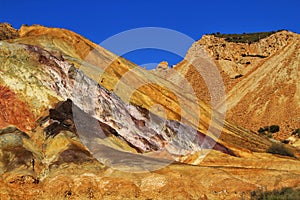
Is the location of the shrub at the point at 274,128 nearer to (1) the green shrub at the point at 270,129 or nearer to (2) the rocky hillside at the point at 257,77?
(1) the green shrub at the point at 270,129

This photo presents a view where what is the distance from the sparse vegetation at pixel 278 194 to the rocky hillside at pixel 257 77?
64.2 meters

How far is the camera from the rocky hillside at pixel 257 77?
101m

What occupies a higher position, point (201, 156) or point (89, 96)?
point (89, 96)

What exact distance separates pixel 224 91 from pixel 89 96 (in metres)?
80.0

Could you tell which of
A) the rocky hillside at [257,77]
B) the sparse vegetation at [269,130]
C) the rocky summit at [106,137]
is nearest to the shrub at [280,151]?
the rocky summit at [106,137]

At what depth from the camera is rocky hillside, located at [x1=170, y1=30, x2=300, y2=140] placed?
101375 mm

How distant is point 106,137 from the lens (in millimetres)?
40906

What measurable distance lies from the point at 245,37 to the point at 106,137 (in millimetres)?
119343

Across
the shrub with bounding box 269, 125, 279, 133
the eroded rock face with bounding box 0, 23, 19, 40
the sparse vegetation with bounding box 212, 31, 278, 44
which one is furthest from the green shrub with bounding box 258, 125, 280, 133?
the sparse vegetation with bounding box 212, 31, 278, 44

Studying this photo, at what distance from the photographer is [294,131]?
89.9m

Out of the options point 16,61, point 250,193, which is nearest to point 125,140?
A: point 16,61

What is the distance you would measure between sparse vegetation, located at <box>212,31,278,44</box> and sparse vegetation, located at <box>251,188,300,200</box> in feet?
400

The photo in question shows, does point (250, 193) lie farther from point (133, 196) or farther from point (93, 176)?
point (93, 176)

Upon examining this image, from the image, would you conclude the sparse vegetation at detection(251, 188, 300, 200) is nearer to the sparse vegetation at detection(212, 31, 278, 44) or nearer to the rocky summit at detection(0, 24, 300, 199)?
the rocky summit at detection(0, 24, 300, 199)
